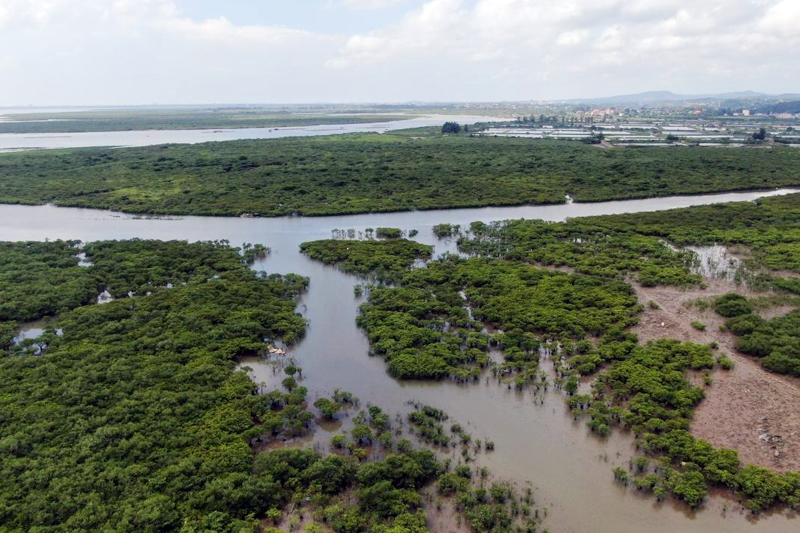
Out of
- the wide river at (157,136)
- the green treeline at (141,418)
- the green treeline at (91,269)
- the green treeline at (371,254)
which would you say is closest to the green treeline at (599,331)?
the green treeline at (371,254)

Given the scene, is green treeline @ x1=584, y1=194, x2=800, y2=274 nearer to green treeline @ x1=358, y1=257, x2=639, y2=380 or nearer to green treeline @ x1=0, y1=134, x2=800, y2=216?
green treeline @ x1=0, y1=134, x2=800, y2=216

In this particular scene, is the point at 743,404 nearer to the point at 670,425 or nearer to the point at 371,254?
the point at 670,425

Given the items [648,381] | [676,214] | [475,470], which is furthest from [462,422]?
[676,214]

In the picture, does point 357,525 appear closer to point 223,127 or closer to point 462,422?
point 462,422

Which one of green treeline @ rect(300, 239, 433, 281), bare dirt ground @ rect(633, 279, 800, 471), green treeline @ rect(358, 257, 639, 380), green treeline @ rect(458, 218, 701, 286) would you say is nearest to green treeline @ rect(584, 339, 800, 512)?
bare dirt ground @ rect(633, 279, 800, 471)

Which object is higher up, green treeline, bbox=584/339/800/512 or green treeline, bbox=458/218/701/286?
green treeline, bbox=458/218/701/286

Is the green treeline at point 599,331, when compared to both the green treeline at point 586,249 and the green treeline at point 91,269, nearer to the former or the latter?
the green treeline at point 586,249
